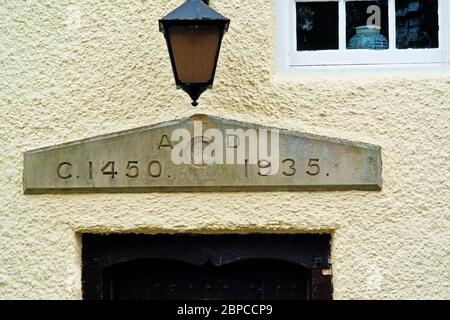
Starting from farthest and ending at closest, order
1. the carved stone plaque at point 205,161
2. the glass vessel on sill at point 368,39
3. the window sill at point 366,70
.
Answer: the glass vessel on sill at point 368,39 < the window sill at point 366,70 < the carved stone plaque at point 205,161

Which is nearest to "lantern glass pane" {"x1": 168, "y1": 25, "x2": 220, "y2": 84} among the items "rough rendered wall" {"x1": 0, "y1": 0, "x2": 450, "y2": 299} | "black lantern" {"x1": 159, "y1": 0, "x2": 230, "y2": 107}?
"black lantern" {"x1": 159, "y1": 0, "x2": 230, "y2": 107}

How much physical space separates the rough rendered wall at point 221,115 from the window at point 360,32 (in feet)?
0.43

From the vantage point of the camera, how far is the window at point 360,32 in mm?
3996

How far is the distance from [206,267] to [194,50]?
1.33 m

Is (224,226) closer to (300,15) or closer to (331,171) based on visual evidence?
(331,171)

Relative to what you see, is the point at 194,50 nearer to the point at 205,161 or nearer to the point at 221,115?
the point at 221,115

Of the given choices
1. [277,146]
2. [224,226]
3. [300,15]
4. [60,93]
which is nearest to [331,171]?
[277,146]

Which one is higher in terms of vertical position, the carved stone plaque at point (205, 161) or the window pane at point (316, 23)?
the window pane at point (316, 23)

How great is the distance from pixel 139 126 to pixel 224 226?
2.43ft

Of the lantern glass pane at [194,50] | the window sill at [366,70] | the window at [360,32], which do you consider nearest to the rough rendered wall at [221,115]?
the window sill at [366,70]

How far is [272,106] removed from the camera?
389 cm

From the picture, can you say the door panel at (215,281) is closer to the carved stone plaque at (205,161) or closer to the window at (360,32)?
the carved stone plaque at (205,161)

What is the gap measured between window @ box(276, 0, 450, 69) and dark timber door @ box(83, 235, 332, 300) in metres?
1.07

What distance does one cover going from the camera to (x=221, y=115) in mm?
3891
